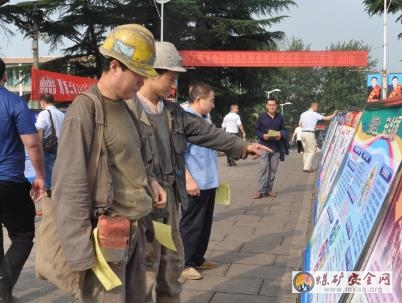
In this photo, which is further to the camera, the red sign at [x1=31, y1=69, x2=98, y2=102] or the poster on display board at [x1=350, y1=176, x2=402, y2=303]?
the red sign at [x1=31, y1=69, x2=98, y2=102]

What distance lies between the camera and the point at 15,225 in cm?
390

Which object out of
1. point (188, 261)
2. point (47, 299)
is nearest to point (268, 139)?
point (188, 261)

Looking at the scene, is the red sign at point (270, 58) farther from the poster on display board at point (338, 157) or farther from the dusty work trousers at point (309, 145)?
the poster on display board at point (338, 157)

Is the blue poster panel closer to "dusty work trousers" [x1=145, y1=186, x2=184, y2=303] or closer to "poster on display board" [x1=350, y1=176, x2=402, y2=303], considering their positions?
"dusty work trousers" [x1=145, y1=186, x2=184, y2=303]

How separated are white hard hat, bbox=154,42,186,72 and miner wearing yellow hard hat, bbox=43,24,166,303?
73 cm

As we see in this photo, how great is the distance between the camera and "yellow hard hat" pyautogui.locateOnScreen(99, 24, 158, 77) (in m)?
2.30

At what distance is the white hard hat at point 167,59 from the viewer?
124 inches

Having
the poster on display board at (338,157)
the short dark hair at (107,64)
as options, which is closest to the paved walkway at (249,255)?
the poster on display board at (338,157)

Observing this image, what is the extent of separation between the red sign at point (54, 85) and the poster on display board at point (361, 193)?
6143mm

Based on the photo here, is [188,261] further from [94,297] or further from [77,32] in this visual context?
[77,32]

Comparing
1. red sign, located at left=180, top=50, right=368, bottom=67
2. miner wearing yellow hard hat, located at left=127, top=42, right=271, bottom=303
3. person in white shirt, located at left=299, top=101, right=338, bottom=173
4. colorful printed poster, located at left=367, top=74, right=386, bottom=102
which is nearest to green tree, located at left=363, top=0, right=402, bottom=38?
colorful printed poster, located at left=367, top=74, right=386, bottom=102

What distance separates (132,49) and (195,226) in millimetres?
2557

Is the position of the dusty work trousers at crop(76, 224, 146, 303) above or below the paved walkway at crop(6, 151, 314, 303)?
above

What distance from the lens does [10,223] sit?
390cm
